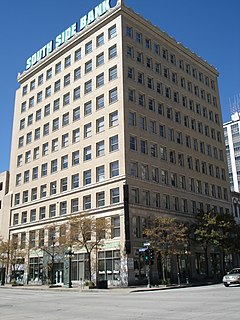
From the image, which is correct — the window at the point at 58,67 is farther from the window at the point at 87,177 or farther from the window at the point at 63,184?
the window at the point at 87,177

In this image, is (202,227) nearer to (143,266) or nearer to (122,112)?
(143,266)

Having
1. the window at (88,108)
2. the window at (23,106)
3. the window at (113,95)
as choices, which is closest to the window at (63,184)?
the window at (88,108)

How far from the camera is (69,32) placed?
65688mm

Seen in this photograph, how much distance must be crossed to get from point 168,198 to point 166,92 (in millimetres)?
17688

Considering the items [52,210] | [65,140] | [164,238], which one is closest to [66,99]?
[65,140]

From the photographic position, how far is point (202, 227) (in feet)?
174

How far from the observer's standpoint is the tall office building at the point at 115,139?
163ft

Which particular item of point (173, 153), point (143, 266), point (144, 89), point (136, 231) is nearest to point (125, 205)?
point (136, 231)

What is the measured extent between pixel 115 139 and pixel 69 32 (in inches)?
1013

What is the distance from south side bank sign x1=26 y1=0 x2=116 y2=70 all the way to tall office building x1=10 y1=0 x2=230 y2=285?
224mm

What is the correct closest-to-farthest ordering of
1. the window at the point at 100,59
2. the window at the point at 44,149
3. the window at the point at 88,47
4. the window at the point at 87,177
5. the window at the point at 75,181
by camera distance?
the window at the point at 87,177
the window at the point at 75,181
the window at the point at 100,59
the window at the point at 88,47
the window at the point at 44,149

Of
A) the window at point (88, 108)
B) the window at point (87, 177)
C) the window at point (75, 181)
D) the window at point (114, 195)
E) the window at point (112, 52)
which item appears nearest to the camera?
the window at point (114, 195)

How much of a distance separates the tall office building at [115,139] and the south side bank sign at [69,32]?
224mm

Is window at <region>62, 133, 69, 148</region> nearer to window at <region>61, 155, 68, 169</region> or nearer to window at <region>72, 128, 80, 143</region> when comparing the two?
window at <region>72, 128, 80, 143</region>
